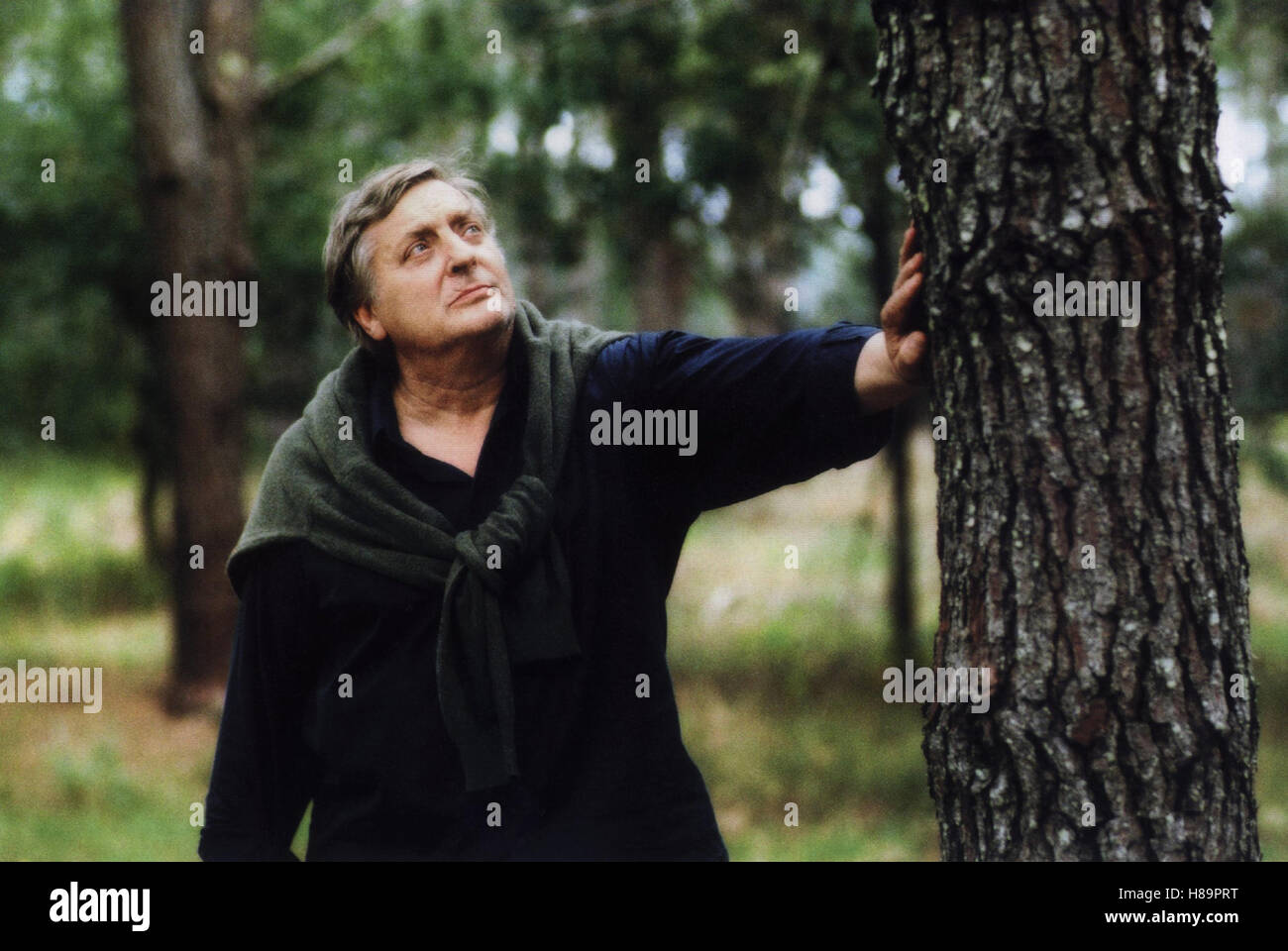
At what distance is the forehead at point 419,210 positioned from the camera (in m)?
2.61

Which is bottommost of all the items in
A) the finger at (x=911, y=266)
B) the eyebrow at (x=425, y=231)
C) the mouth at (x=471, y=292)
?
the finger at (x=911, y=266)

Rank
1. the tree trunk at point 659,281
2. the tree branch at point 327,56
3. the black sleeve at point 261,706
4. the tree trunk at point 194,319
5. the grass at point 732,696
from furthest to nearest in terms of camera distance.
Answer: the tree branch at point 327,56 < the tree trunk at point 194,319 < the tree trunk at point 659,281 < the grass at point 732,696 < the black sleeve at point 261,706

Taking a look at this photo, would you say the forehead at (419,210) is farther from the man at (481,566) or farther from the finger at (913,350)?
the finger at (913,350)

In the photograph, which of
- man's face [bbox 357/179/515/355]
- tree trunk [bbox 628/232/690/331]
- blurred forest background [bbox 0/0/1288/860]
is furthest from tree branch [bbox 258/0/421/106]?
man's face [bbox 357/179/515/355]

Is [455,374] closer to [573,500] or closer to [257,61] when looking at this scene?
[573,500]

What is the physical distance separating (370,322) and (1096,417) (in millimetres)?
1444

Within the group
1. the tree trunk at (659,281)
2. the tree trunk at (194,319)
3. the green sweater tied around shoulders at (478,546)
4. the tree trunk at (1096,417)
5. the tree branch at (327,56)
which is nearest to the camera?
the tree trunk at (1096,417)

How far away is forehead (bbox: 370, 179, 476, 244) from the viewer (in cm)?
261

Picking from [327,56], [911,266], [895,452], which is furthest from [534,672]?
[327,56]

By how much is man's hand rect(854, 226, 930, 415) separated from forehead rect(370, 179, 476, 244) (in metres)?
0.89

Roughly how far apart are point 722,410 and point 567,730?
0.68 meters

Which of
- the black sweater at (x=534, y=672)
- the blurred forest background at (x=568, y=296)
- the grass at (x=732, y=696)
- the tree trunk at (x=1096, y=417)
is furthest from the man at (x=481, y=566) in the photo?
the grass at (x=732, y=696)

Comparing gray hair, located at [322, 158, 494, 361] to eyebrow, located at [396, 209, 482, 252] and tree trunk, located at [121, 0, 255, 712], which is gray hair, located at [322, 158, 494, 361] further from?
tree trunk, located at [121, 0, 255, 712]
